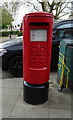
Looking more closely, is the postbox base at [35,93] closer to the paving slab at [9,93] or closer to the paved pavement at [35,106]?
the paved pavement at [35,106]

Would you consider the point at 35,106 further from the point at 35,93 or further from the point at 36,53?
the point at 36,53

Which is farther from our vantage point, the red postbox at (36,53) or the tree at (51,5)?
the tree at (51,5)

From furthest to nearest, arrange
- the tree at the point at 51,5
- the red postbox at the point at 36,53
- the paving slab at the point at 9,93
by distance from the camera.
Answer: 1. the tree at the point at 51,5
2. the paving slab at the point at 9,93
3. the red postbox at the point at 36,53

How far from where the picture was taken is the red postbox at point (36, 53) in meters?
2.31

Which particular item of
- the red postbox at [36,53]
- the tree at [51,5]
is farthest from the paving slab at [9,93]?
the tree at [51,5]

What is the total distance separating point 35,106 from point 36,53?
1100mm

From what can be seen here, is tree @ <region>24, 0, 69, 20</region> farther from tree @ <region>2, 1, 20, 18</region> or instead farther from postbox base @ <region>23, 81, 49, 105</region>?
postbox base @ <region>23, 81, 49, 105</region>

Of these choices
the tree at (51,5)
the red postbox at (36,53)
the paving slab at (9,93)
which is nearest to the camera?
the red postbox at (36,53)

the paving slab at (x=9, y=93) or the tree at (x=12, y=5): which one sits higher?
the tree at (x=12, y=5)

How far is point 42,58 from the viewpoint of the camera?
2.50 metres

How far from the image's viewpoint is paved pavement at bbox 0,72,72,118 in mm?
2410

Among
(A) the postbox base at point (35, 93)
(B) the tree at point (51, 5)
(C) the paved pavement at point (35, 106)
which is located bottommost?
(C) the paved pavement at point (35, 106)

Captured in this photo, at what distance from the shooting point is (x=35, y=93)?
2.62 metres

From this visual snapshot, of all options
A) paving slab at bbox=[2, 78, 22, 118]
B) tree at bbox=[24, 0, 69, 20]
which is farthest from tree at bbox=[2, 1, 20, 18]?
paving slab at bbox=[2, 78, 22, 118]
